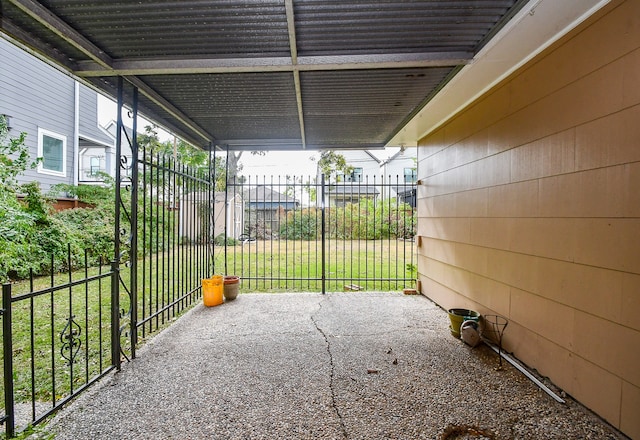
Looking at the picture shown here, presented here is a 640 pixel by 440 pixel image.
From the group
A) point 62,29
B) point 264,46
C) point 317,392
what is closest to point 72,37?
point 62,29

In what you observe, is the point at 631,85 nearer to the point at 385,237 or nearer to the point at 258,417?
the point at 258,417

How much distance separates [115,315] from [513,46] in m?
4.01

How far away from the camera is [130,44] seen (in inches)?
94.8

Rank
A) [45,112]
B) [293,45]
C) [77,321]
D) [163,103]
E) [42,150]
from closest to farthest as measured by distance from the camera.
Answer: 1. [293,45]
2. [163,103]
3. [77,321]
4. [42,150]
5. [45,112]

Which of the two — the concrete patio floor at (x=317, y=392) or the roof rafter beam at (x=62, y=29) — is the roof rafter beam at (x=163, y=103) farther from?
the concrete patio floor at (x=317, y=392)

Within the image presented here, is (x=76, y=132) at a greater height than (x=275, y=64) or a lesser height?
greater

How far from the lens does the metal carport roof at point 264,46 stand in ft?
6.57

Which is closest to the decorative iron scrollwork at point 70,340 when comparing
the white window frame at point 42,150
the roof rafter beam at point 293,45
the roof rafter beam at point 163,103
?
the roof rafter beam at point 163,103

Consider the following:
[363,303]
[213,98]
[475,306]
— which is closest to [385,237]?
[363,303]

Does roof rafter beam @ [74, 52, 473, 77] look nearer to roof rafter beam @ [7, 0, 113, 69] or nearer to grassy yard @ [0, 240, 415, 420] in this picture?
roof rafter beam @ [7, 0, 113, 69]

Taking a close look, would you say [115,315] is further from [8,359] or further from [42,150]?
[42,150]

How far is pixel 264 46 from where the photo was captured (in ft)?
8.02

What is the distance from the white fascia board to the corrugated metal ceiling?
11 cm

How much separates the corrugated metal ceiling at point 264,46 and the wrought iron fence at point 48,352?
1606 millimetres
